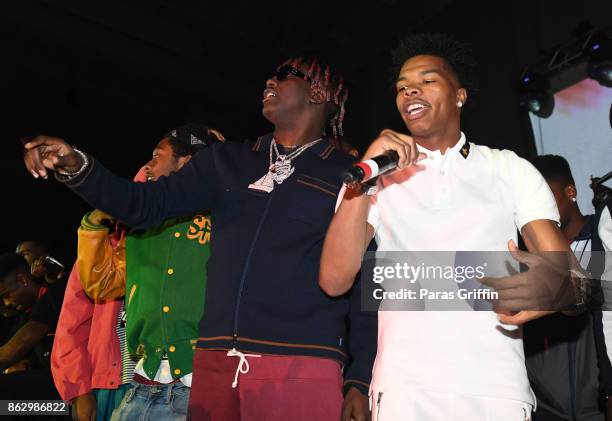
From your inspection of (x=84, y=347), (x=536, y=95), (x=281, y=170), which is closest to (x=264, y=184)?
(x=281, y=170)

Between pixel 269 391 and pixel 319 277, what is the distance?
42 centimetres

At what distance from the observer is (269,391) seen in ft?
6.57

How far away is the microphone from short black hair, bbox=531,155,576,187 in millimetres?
2494

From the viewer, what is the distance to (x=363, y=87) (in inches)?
312

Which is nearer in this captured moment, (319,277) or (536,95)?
(319,277)

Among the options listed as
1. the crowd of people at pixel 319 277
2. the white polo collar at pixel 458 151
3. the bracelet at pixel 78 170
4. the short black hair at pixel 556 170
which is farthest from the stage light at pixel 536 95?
the bracelet at pixel 78 170

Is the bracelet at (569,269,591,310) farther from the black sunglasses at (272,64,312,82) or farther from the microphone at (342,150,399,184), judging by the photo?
the black sunglasses at (272,64,312,82)

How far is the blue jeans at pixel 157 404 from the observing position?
94.3 inches

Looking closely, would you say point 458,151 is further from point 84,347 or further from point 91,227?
point 84,347

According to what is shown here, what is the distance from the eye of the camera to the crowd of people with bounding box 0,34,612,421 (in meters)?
1.74

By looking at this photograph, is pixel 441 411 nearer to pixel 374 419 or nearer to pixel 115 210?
pixel 374 419

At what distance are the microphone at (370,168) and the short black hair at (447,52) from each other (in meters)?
0.85

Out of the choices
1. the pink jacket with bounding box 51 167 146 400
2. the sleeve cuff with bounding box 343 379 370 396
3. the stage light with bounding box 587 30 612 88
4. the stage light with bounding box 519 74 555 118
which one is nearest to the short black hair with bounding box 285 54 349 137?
the pink jacket with bounding box 51 167 146 400

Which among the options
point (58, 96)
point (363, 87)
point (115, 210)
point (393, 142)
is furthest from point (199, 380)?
point (58, 96)
